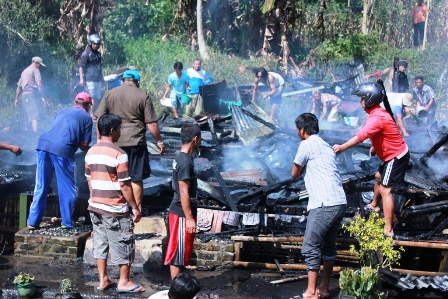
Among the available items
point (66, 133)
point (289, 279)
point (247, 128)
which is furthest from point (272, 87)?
point (289, 279)

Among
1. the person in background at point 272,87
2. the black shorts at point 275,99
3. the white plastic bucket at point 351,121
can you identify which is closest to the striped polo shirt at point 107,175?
the person in background at point 272,87

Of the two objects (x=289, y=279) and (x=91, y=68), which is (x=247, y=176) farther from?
(x=91, y=68)

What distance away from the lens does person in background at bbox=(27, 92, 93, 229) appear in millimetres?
7941

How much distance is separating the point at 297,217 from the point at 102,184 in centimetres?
281

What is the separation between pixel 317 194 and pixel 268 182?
165 inches

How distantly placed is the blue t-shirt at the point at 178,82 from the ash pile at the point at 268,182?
6.53ft

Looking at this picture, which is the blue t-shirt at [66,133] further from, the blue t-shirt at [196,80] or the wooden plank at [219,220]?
the blue t-shirt at [196,80]

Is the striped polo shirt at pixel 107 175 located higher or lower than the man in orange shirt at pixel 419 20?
lower

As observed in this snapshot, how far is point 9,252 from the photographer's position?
8.47 m

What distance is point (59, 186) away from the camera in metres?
8.05

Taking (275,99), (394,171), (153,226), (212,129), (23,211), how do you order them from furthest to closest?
(275,99) → (212,129) → (23,211) → (153,226) → (394,171)

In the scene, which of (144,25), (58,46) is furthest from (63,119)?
(144,25)

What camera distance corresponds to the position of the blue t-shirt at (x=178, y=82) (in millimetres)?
15705

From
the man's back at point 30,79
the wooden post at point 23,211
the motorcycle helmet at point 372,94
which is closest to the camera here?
the motorcycle helmet at point 372,94
